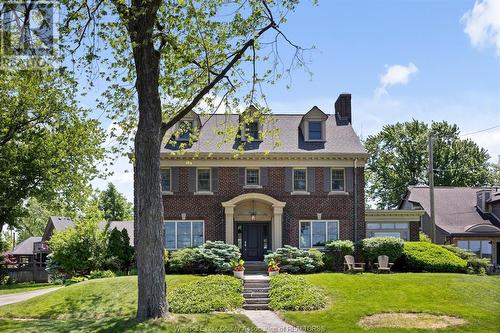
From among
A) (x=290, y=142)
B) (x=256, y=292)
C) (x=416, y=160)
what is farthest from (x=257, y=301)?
(x=416, y=160)

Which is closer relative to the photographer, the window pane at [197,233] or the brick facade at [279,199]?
the window pane at [197,233]

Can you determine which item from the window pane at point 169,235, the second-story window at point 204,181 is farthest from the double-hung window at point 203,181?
the window pane at point 169,235

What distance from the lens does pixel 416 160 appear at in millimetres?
63438

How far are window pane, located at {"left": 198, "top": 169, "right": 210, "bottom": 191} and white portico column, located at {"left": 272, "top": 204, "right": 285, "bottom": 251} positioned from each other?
12.2 feet

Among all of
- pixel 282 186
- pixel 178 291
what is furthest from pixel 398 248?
pixel 178 291

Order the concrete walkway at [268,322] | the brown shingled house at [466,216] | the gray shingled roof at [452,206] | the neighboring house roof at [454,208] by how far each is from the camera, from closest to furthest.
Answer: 1. the concrete walkway at [268,322]
2. the brown shingled house at [466,216]
3. the neighboring house roof at [454,208]
4. the gray shingled roof at [452,206]

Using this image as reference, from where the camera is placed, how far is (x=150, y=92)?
17875mm

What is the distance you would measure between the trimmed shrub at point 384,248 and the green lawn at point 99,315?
8.80 meters

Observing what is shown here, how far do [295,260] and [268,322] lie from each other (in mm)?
8726

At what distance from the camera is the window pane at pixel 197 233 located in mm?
30703

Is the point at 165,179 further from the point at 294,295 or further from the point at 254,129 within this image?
the point at 294,295

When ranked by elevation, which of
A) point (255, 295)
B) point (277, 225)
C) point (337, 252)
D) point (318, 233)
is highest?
point (277, 225)

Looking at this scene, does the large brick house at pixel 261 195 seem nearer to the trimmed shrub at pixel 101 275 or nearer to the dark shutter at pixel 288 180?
the dark shutter at pixel 288 180

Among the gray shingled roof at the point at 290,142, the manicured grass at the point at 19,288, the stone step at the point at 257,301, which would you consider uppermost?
the gray shingled roof at the point at 290,142
